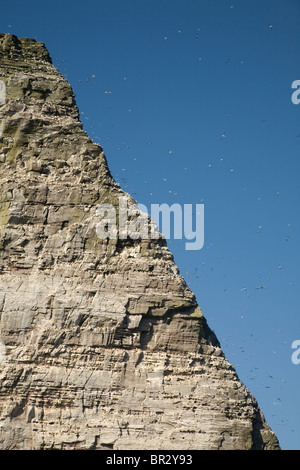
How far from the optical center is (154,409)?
52719 mm

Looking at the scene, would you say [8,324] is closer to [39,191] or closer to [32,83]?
[39,191]

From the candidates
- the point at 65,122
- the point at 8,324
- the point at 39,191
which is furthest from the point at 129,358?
the point at 65,122

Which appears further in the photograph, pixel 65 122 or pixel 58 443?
pixel 65 122

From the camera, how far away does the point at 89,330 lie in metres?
53.6

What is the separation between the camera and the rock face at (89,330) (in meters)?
52.2

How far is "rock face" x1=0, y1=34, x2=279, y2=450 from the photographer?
52250mm

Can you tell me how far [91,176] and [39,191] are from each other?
Answer: 9.30 ft
